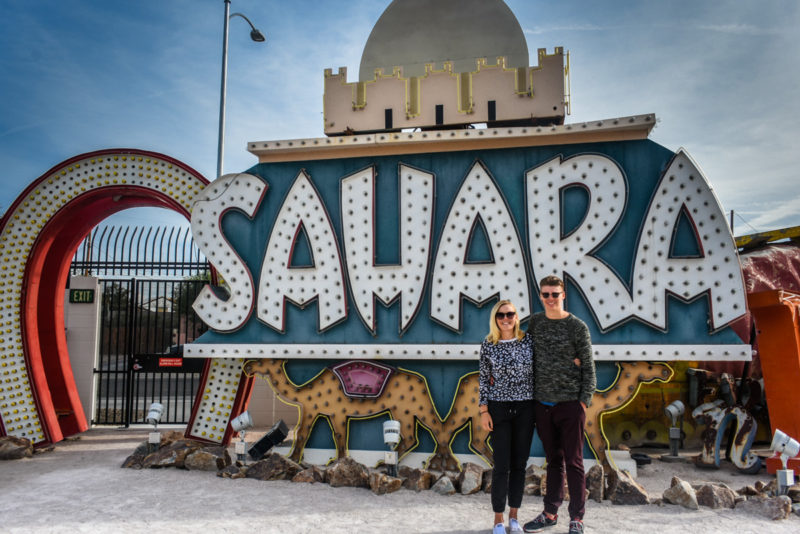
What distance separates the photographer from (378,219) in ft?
20.8

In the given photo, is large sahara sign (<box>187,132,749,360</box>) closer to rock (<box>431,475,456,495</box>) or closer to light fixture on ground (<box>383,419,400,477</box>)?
light fixture on ground (<box>383,419,400,477</box>)

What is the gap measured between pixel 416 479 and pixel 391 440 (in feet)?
1.45

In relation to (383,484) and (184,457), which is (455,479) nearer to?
(383,484)

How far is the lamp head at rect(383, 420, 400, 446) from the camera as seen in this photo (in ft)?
18.4

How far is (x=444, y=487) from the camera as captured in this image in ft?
17.1

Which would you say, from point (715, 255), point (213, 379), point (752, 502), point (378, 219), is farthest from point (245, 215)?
point (752, 502)

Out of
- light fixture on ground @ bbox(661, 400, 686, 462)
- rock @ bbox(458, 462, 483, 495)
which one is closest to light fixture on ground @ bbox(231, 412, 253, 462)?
rock @ bbox(458, 462, 483, 495)

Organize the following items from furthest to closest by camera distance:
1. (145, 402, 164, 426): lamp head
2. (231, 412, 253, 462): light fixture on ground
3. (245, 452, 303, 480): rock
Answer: (145, 402, 164, 426): lamp head < (231, 412, 253, 462): light fixture on ground < (245, 452, 303, 480): rock

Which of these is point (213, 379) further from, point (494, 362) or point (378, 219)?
point (494, 362)

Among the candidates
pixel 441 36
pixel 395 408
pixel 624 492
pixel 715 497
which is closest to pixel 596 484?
pixel 624 492

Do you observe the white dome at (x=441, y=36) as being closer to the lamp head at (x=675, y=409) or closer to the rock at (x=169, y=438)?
the lamp head at (x=675, y=409)

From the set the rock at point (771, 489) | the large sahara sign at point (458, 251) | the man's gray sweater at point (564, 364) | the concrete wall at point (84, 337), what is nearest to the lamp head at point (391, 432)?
the large sahara sign at point (458, 251)

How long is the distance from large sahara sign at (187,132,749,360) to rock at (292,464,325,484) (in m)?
1.15

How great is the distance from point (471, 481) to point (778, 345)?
140 inches
